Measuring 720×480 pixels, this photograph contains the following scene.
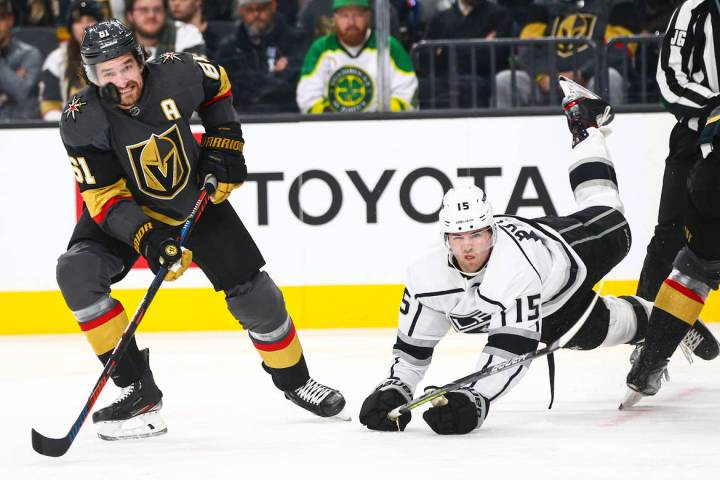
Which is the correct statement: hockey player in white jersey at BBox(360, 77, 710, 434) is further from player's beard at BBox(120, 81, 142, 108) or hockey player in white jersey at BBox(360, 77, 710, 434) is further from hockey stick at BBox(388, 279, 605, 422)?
player's beard at BBox(120, 81, 142, 108)

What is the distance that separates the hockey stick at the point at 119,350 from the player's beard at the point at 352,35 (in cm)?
235

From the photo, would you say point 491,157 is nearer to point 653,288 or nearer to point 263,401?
point 653,288

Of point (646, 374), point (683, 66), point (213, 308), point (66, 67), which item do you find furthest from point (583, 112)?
point (66, 67)

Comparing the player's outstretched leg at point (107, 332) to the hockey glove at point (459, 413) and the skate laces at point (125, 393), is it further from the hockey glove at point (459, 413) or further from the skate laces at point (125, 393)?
the hockey glove at point (459, 413)

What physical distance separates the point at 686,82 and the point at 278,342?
4.36 ft

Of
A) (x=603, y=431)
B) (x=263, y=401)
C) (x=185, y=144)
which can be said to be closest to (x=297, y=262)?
(x=263, y=401)

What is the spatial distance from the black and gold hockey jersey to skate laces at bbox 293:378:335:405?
55cm

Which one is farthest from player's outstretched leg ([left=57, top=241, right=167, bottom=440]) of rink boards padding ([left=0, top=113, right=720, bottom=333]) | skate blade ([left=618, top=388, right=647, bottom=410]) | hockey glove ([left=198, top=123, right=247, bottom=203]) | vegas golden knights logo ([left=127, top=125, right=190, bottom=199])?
rink boards padding ([left=0, top=113, right=720, bottom=333])

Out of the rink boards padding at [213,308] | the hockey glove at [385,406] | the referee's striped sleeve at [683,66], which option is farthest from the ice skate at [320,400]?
the rink boards padding at [213,308]

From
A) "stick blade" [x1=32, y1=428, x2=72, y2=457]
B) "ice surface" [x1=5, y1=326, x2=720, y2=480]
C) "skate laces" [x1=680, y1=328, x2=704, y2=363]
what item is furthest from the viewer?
"skate laces" [x1=680, y1=328, x2=704, y2=363]

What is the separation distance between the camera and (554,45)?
5.68m

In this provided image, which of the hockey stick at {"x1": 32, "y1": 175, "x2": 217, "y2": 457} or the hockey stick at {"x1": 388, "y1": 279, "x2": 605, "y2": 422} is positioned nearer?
the hockey stick at {"x1": 32, "y1": 175, "x2": 217, "y2": 457}

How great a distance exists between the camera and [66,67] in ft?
19.2

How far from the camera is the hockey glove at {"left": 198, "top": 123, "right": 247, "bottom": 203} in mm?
3494
